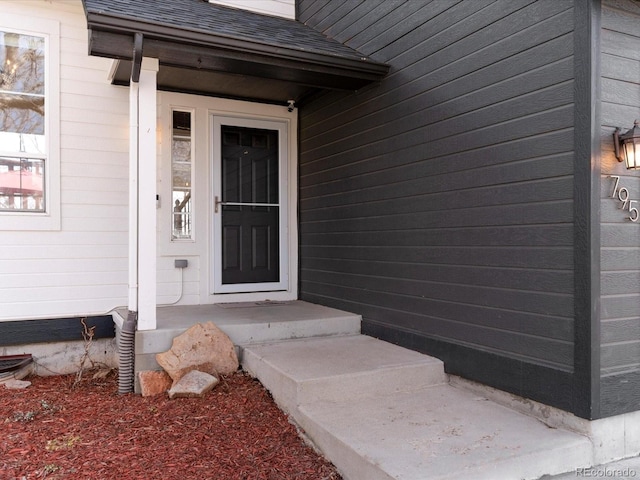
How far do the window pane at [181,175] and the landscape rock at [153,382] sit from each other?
1.72m

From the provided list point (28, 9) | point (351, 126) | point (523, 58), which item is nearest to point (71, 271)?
point (28, 9)

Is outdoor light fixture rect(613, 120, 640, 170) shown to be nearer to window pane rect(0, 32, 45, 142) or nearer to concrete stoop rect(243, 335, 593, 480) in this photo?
concrete stoop rect(243, 335, 593, 480)

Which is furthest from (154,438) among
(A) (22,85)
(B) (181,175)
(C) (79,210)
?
(A) (22,85)

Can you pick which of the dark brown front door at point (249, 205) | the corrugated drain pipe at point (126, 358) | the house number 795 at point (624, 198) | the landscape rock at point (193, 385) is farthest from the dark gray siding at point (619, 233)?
the dark brown front door at point (249, 205)

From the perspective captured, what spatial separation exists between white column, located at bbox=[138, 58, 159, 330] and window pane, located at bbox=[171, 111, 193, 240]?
136 centimetres

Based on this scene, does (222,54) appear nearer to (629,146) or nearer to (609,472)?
(629,146)

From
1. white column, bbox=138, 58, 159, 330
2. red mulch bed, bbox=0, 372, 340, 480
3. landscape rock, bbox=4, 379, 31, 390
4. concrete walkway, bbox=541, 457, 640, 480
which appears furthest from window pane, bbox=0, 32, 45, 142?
concrete walkway, bbox=541, 457, 640, 480

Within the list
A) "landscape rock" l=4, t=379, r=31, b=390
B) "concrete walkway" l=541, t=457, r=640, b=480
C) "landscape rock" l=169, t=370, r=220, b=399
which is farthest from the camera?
"landscape rock" l=4, t=379, r=31, b=390

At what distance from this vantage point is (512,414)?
9.09 ft

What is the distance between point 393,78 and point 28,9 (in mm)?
3192

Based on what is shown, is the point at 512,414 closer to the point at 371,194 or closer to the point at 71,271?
the point at 371,194

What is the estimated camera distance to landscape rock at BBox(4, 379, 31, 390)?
12.4ft

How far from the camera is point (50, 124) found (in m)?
4.33

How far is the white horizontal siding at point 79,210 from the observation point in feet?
13.9
